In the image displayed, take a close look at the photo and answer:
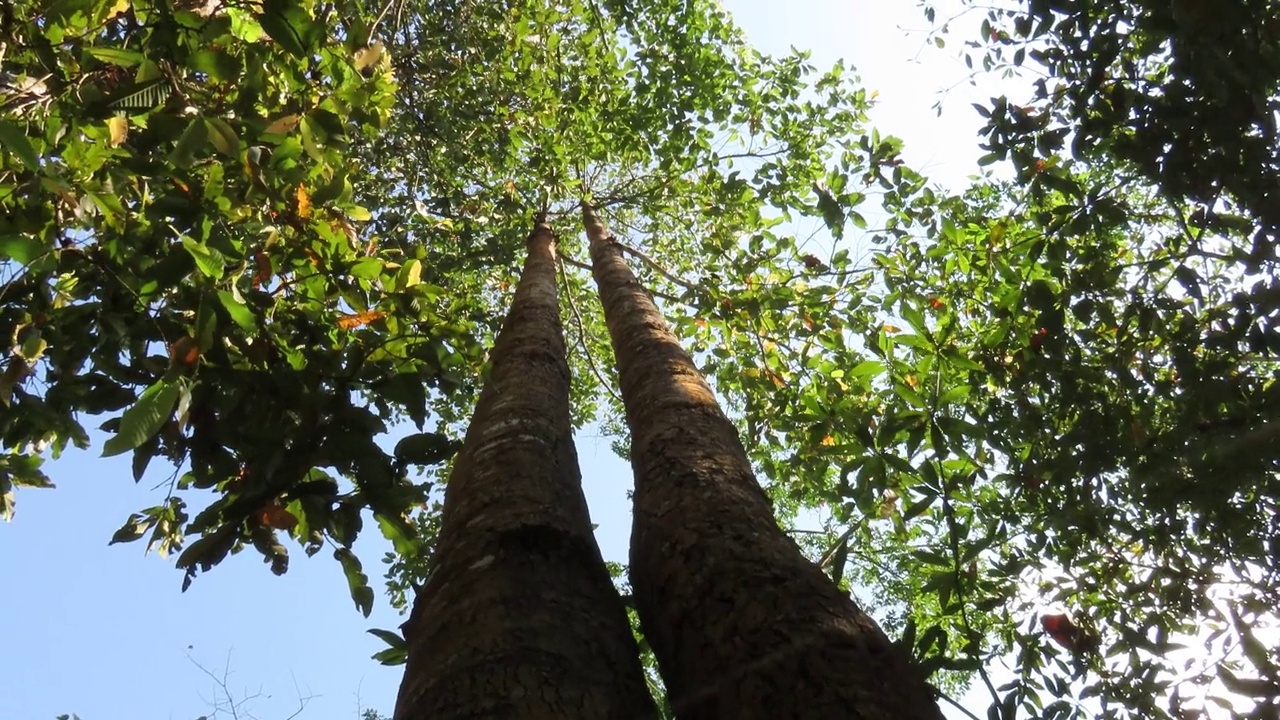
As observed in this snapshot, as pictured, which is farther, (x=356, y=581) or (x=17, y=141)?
(x=356, y=581)

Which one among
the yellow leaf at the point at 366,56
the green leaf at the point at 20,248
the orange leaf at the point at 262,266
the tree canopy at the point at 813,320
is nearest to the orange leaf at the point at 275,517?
the tree canopy at the point at 813,320

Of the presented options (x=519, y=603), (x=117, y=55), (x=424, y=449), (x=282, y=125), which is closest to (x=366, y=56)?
(x=282, y=125)

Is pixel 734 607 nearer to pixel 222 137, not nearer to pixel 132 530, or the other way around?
pixel 222 137

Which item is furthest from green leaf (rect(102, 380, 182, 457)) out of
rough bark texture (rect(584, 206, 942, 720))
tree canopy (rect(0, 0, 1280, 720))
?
rough bark texture (rect(584, 206, 942, 720))

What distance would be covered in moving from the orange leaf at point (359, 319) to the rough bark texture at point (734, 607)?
3.32 ft

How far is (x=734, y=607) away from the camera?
1.30 m

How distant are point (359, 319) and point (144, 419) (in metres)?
0.96

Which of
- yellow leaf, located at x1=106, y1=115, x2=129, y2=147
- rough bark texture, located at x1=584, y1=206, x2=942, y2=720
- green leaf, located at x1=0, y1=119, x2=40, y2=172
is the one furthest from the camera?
yellow leaf, located at x1=106, y1=115, x2=129, y2=147

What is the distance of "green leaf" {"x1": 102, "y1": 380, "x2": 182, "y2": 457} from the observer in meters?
1.49

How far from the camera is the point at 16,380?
84.7 inches

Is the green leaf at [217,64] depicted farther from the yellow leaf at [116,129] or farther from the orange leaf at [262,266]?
the orange leaf at [262,266]

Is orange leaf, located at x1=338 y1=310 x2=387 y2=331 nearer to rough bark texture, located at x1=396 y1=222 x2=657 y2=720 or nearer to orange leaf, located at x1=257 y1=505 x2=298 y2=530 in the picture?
rough bark texture, located at x1=396 y1=222 x2=657 y2=720

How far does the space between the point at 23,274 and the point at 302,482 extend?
40.9 inches

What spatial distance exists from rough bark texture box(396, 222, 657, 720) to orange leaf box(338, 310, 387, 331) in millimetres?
559
